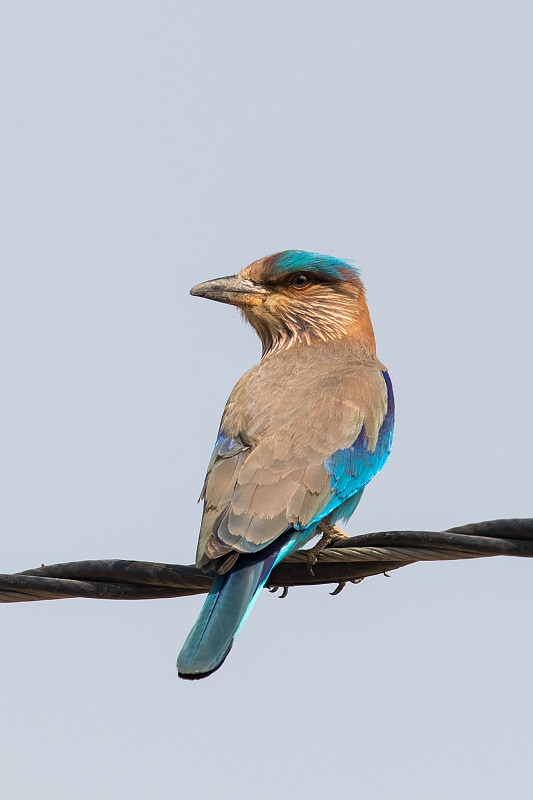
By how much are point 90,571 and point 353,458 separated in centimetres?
174

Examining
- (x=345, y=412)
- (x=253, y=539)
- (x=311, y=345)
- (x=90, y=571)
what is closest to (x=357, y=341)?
(x=311, y=345)

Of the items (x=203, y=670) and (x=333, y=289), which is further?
(x=333, y=289)

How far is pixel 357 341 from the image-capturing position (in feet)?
26.5

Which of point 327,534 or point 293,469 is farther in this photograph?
point 327,534

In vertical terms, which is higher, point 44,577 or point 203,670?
point 44,577

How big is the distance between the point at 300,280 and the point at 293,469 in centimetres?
280

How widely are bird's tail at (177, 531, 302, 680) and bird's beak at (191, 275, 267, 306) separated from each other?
301cm

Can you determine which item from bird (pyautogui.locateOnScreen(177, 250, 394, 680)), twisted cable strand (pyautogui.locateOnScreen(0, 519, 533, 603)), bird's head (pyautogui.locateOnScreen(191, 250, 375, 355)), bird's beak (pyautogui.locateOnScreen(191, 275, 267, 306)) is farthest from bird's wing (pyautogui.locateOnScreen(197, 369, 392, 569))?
bird's beak (pyautogui.locateOnScreen(191, 275, 267, 306))

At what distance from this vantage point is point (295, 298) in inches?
325

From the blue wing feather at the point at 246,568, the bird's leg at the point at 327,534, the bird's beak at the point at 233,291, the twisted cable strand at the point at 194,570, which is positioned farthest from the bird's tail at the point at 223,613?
the bird's beak at the point at 233,291

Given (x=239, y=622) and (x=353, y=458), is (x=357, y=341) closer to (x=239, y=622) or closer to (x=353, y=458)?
(x=353, y=458)

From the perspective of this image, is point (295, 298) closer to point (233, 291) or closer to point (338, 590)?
point (233, 291)

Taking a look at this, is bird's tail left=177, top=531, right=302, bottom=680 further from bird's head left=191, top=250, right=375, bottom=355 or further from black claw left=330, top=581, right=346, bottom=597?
bird's head left=191, top=250, right=375, bottom=355

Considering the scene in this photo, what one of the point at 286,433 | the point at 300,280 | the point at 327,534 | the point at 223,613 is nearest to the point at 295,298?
the point at 300,280
